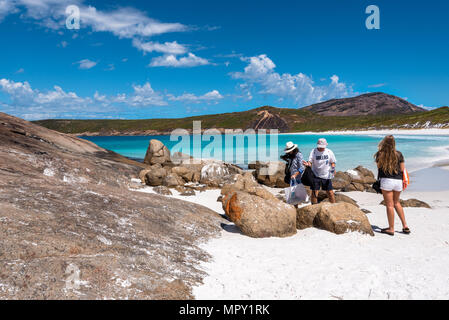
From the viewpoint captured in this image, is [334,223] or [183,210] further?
[183,210]

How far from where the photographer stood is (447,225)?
25.9 ft

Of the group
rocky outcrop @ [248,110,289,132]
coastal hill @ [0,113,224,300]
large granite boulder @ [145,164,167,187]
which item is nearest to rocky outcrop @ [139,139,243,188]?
large granite boulder @ [145,164,167,187]

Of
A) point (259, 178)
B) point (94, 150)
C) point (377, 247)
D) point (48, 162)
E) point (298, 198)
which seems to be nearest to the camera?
point (377, 247)

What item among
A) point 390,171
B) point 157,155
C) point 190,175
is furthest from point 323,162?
point 157,155

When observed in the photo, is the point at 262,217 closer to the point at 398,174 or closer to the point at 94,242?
the point at 398,174

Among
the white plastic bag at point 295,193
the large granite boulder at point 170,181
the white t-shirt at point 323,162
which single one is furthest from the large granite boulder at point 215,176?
the white t-shirt at point 323,162

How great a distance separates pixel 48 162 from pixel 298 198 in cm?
1038

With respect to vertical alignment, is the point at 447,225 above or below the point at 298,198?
below

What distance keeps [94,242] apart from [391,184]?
262 inches

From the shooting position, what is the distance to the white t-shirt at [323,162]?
888 centimetres

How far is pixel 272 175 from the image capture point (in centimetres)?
1869

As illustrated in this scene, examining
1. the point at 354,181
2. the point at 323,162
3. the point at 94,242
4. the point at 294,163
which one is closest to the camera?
the point at 94,242
